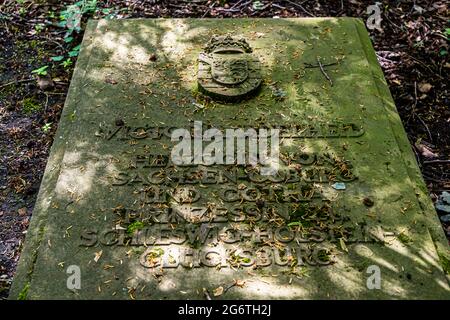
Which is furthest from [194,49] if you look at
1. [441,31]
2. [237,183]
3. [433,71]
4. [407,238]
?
[441,31]

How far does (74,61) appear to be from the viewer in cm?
482

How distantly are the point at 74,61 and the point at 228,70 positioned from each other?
6.52 ft

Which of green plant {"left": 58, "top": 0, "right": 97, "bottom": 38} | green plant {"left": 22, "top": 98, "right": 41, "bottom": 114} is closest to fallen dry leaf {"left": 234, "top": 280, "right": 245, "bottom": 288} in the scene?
green plant {"left": 22, "top": 98, "right": 41, "bottom": 114}

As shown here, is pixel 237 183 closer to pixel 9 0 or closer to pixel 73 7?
pixel 73 7

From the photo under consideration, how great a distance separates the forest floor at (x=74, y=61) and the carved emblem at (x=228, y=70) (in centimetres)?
146

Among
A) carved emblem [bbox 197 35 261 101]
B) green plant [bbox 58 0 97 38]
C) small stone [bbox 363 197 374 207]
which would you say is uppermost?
carved emblem [bbox 197 35 261 101]

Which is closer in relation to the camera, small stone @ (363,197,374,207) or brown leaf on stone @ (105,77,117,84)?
small stone @ (363,197,374,207)

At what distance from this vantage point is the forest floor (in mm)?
3797

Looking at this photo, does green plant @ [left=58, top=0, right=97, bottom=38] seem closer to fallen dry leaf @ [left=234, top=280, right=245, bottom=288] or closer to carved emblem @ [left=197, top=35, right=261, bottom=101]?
carved emblem @ [left=197, top=35, right=261, bottom=101]

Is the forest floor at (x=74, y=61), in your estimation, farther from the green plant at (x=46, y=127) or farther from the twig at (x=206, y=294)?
the twig at (x=206, y=294)

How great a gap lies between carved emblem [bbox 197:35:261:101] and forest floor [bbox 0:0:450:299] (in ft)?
4.80

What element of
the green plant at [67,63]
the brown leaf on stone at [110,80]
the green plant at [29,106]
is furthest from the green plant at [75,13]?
the brown leaf on stone at [110,80]

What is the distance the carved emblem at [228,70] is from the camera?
3.39m

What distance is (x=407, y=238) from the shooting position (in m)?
2.68
